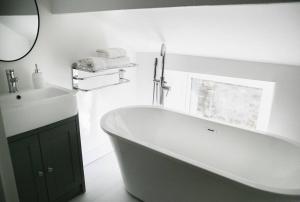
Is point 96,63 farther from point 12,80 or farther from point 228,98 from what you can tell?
point 228,98

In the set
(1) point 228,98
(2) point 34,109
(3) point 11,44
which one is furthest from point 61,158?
(1) point 228,98

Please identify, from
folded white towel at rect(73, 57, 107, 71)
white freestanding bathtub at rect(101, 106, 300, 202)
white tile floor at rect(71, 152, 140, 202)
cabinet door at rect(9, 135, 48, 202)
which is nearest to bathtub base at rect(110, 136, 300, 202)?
white freestanding bathtub at rect(101, 106, 300, 202)

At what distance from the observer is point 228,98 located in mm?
2480

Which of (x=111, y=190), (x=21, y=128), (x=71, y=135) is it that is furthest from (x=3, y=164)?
(x=111, y=190)

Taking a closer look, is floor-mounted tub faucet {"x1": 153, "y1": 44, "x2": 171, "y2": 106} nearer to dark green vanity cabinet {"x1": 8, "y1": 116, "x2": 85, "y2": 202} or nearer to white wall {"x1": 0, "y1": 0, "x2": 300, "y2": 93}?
white wall {"x1": 0, "y1": 0, "x2": 300, "y2": 93}

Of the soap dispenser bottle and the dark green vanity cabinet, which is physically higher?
the soap dispenser bottle

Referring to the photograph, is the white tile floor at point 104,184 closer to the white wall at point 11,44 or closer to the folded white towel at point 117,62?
the folded white towel at point 117,62

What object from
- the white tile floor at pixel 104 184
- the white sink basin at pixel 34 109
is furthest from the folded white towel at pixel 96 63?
the white tile floor at pixel 104 184

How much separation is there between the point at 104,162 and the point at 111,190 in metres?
0.53

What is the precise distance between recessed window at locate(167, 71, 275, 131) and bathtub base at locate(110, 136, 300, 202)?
78 centimetres

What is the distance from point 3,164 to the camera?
118 cm

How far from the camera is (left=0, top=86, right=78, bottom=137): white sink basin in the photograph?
54.0 inches

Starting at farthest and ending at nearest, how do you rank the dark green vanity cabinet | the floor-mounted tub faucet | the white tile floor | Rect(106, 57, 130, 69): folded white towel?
the floor-mounted tub faucet < Rect(106, 57, 130, 69): folded white towel < the white tile floor < the dark green vanity cabinet

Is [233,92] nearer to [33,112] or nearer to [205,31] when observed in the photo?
[205,31]
